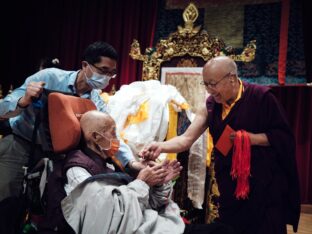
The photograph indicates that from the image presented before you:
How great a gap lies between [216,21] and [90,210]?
11.3 feet

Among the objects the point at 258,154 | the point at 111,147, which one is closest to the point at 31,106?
the point at 111,147

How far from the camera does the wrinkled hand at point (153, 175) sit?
1.39 metres

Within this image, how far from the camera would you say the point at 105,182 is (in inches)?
52.8

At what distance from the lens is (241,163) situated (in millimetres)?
1874

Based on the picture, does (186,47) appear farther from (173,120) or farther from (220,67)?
(220,67)

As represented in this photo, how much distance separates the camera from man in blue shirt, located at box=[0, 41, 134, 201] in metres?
1.71

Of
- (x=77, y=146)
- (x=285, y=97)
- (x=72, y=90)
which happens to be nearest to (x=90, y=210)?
(x=77, y=146)

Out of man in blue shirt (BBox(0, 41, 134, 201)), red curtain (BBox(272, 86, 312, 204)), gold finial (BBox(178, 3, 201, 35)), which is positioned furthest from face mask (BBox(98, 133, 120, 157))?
red curtain (BBox(272, 86, 312, 204))

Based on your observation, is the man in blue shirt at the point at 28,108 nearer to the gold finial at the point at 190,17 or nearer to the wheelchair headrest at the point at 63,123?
the wheelchair headrest at the point at 63,123

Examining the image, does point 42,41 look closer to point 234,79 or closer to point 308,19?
point 308,19

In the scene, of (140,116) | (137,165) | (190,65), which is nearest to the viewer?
(137,165)

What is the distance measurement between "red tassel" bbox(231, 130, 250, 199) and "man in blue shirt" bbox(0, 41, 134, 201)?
535mm

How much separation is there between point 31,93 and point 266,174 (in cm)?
121

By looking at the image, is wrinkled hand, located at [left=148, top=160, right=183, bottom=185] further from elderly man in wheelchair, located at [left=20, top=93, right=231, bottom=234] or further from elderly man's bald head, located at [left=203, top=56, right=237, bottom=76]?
elderly man's bald head, located at [left=203, top=56, right=237, bottom=76]
